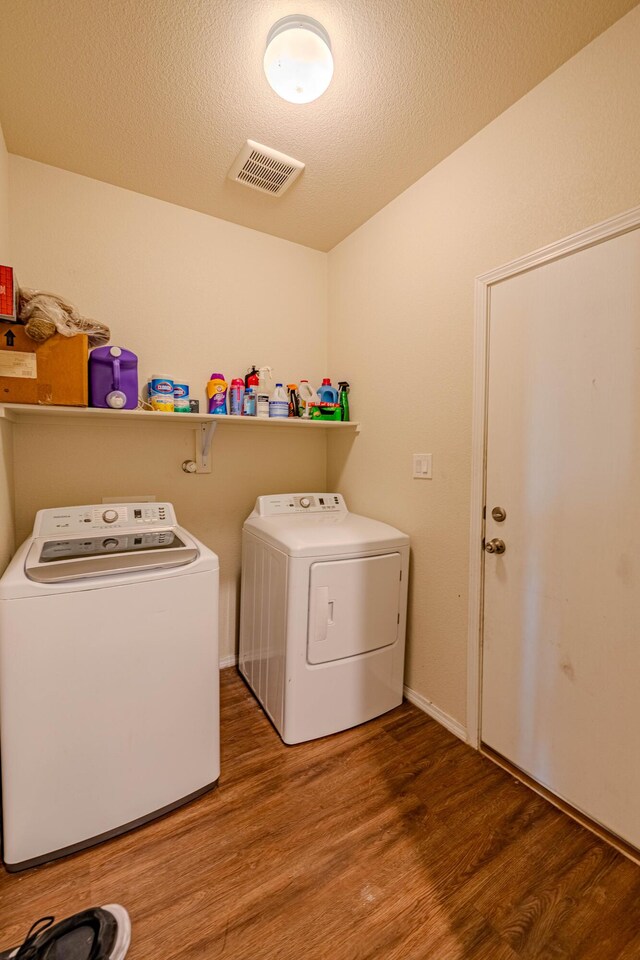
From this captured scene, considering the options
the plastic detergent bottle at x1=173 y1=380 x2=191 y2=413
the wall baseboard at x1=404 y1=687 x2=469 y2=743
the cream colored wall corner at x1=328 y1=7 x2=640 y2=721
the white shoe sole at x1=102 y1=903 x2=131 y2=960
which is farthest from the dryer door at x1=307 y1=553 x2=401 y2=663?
the plastic detergent bottle at x1=173 y1=380 x2=191 y2=413

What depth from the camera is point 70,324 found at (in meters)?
1.53

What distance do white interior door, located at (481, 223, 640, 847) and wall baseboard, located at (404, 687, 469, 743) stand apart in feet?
0.44

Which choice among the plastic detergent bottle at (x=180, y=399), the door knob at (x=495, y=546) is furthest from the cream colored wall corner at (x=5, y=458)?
the door knob at (x=495, y=546)

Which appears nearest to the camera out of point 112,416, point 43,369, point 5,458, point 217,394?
point 43,369

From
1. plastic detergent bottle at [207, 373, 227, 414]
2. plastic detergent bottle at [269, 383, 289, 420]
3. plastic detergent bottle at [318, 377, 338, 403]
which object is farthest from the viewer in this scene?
plastic detergent bottle at [318, 377, 338, 403]

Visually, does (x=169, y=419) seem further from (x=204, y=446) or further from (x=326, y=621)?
(x=326, y=621)

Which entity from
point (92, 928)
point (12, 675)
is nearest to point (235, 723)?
point (92, 928)

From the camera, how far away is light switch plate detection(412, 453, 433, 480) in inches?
73.4

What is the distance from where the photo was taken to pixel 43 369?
147 centimetres

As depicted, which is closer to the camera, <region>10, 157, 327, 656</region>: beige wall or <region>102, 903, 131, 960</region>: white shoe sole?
<region>102, 903, 131, 960</region>: white shoe sole

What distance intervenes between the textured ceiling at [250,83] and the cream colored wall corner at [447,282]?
13 centimetres

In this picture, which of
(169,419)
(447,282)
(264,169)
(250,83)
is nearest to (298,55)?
(250,83)

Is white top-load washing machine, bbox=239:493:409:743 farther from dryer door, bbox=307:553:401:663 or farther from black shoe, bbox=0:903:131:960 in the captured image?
black shoe, bbox=0:903:131:960

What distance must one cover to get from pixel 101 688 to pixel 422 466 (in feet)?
4.98
